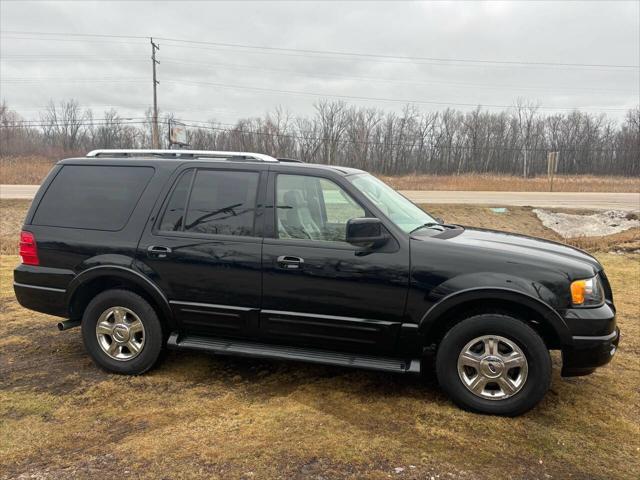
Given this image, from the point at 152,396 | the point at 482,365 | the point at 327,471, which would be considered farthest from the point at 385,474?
the point at 152,396

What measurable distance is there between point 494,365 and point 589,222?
51.9 ft

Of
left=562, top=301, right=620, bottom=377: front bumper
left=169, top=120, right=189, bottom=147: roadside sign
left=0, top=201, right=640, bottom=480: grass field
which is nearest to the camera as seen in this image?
left=0, top=201, right=640, bottom=480: grass field

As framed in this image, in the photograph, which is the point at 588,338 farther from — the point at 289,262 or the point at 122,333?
the point at 122,333

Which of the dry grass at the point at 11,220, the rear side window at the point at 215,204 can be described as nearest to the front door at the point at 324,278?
the rear side window at the point at 215,204

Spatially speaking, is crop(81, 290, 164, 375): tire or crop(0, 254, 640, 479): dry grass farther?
crop(81, 290, 164, 375): tire

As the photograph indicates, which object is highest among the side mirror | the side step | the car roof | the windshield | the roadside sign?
the roadside sign

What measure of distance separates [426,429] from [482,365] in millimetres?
607

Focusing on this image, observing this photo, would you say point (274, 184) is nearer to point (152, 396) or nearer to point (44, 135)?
point (152, 396)

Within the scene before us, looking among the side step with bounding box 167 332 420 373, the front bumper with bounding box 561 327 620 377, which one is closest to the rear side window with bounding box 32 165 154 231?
the side step with bounding box 167 332 420 373

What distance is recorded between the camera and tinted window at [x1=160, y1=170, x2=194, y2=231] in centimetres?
394

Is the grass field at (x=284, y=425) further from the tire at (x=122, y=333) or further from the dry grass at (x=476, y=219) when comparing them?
the dry grass at (x=476, y=219)

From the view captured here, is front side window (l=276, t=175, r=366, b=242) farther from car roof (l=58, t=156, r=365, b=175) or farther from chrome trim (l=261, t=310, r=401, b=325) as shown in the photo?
chrome trim (l=261, t=310, r=401, b=325)

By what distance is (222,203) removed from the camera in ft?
12.8

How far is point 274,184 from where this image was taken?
12.6 feet
